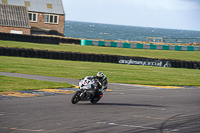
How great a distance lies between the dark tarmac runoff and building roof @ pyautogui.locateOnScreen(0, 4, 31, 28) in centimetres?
4603

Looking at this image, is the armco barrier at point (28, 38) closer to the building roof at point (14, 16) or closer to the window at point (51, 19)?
the building roof at point (14, 16)

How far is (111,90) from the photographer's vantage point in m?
17.6

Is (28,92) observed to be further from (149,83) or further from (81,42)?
(81,42)

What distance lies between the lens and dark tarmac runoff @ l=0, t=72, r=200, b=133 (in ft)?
27.2

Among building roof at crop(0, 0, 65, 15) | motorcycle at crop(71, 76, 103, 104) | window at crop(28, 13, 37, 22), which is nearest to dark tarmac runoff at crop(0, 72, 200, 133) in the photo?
motorcycle at crop(71, 76, 103, 104)

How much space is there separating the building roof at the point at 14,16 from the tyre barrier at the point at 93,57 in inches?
1079

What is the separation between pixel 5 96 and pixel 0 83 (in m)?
3.68

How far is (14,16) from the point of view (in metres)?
58.5

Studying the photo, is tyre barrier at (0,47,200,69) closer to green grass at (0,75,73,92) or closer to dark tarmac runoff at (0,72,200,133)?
→ green grass at (0,75,73,92)

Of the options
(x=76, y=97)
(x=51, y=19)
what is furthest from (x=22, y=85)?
(x=51, y=19)

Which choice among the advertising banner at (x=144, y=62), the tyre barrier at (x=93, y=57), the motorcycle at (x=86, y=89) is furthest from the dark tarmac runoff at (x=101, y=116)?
the advertising banner at (x=144, y=62)

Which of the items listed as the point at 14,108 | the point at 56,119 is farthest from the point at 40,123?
the point at 14,108

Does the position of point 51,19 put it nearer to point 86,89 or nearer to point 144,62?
point 144,62

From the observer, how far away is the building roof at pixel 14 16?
57.4 metres
